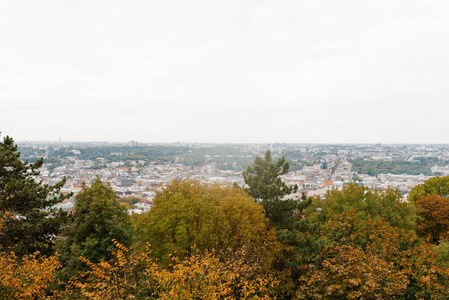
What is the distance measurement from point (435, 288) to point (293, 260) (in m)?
6.44

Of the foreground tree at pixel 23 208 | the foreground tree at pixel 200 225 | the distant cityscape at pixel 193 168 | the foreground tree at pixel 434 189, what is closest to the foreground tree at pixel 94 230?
the foreground tree at pixel 200 225

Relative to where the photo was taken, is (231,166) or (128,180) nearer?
(128,180)

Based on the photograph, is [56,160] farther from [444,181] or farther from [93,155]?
[444,181]

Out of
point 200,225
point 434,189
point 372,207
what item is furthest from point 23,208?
point 434,189

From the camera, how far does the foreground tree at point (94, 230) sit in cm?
989

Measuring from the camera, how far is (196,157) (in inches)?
3511

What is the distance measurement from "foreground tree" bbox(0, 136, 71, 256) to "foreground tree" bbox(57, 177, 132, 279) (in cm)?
387

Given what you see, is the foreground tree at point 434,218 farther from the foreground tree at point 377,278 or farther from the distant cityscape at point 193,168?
the distant cityscape at point 193,168

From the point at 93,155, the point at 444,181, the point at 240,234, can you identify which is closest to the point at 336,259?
the point at 240,234

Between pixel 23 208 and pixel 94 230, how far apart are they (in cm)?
615

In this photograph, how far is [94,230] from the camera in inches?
414

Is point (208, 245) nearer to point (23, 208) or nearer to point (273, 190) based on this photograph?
point (273, 190)

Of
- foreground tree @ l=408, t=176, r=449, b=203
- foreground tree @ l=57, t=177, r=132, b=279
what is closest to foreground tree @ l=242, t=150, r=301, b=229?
foreground tree @ l=57, t=177, r=132, b=279

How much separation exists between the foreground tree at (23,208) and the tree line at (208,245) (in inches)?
2.4
